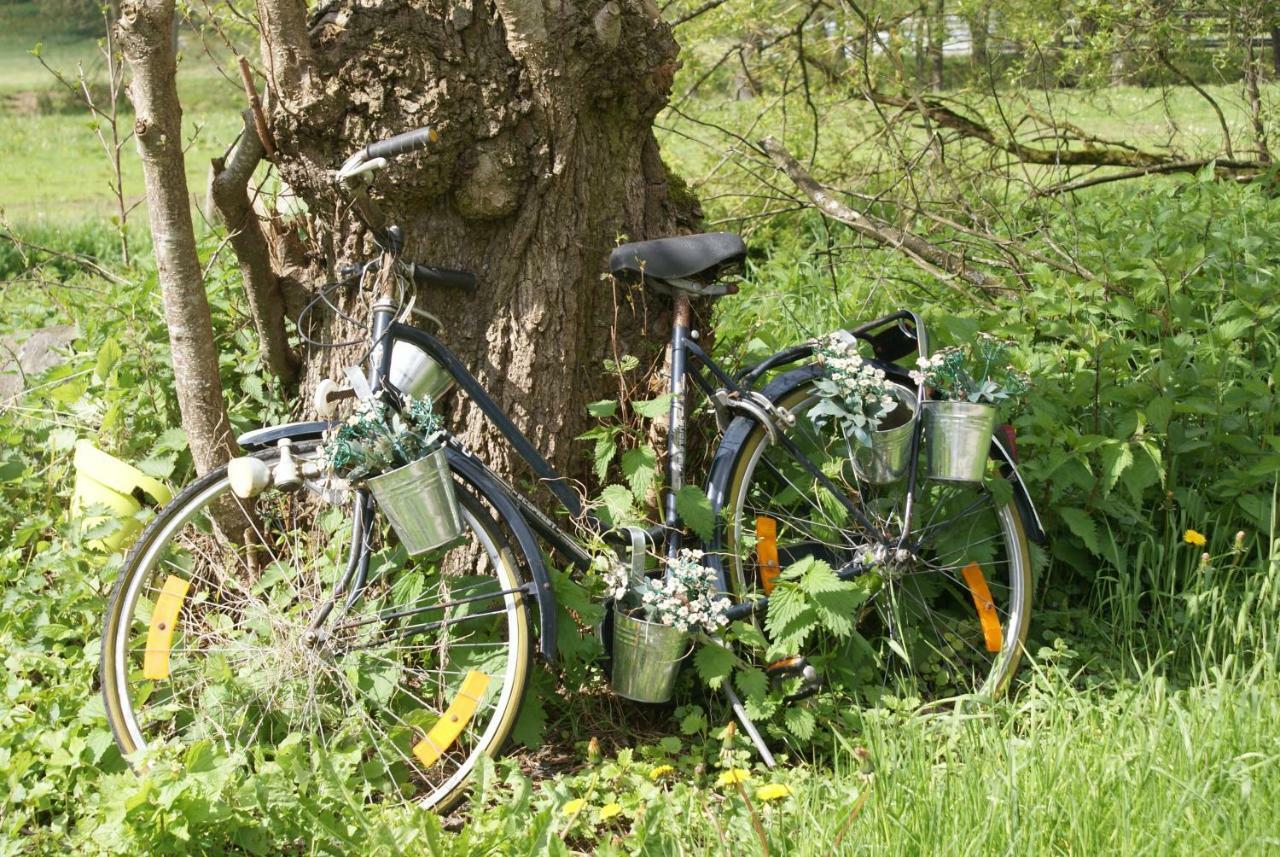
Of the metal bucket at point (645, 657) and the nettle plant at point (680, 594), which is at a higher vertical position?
the nettle plant at point (680, 594)

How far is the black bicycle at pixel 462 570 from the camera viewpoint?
2.72 metres

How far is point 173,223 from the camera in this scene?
302cm

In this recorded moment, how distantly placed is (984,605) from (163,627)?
208 centimetres

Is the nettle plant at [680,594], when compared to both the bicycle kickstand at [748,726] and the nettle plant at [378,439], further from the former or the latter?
the nettle plant at [378,439]

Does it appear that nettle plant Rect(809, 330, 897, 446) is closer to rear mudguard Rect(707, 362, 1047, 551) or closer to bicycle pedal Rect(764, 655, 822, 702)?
rear mudguard Rect(707, 362, 1047, 551)

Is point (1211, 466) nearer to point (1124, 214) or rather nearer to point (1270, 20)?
point (1124, 214)

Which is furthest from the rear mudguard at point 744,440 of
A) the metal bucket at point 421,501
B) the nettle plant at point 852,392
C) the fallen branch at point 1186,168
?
the fallen branch at point 1186,168

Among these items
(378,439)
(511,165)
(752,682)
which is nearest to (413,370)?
(378,439)

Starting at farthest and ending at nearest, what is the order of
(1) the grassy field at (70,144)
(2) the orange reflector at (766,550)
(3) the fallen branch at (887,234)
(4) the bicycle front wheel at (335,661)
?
1. (1) the grassy field at (70,144)
2. (3) the fallen branch at (887,234)
3. (2) the orange reflector at (766,550)
4. (4) the bicycle front wheel at (335,661)

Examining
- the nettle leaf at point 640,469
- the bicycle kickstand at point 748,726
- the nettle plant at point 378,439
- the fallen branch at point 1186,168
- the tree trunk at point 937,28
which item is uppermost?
the tree trunk at point 937,28

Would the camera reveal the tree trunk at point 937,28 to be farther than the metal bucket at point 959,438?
Yes

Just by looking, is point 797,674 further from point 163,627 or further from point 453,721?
point 163,627

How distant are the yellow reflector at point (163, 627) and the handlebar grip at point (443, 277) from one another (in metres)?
0.89

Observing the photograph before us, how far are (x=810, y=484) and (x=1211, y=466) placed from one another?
132 cm
